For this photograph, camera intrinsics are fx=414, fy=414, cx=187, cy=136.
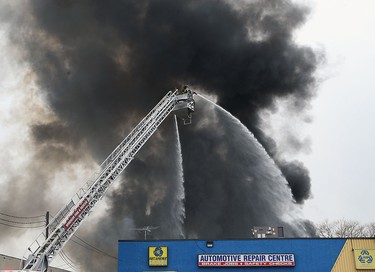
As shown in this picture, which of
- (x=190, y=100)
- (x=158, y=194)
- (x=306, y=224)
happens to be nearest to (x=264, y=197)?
(x=306, y=224)

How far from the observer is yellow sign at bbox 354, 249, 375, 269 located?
2880 cm

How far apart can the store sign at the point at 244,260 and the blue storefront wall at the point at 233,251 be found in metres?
0.25

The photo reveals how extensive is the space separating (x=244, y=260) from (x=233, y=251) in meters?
0.97

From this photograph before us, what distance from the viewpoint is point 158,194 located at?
170 feet

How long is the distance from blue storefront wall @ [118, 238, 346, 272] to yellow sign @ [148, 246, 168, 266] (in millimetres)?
218

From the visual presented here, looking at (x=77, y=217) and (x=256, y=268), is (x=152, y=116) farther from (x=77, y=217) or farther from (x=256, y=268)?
(x=256, y=268)

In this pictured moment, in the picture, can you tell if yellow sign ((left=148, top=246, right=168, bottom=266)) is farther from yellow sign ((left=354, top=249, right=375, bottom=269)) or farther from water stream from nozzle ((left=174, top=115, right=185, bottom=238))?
water stream from nozzle ((left=174, top=115, right=185, bottom=238))

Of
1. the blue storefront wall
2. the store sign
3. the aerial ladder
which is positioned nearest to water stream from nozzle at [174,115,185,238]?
the aerial ladder

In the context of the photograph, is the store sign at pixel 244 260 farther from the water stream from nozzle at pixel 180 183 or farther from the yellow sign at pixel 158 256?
the water stream from nozzle at pixel 180 183

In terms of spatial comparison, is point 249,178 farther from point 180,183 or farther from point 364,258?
point 364,258

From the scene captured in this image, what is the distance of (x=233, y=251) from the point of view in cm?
2958

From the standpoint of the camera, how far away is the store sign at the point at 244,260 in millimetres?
28984

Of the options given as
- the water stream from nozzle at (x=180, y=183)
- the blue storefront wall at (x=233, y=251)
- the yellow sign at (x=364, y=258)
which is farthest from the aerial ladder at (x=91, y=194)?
the yellow sign at (x=364, y=258)

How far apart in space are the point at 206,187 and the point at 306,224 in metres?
13.6
